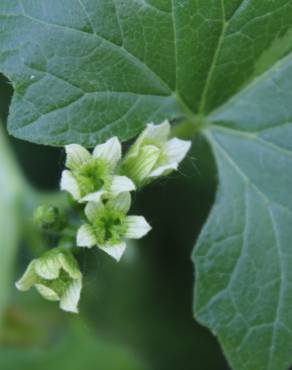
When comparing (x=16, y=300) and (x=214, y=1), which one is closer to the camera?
(x=214, y=1)

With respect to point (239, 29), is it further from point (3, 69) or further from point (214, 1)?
point (3, 69)

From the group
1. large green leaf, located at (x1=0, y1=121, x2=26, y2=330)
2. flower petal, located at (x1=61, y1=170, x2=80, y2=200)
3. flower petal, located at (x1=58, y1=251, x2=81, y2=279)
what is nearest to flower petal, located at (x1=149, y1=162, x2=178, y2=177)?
flower petal, located at (x1=61, y1=170, x2=80, y2=200)

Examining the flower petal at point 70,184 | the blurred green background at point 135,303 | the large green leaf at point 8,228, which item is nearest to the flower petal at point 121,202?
the flower petal at point 70,184

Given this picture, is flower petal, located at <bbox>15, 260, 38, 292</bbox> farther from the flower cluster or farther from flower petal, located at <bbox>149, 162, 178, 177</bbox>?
flower petal, located at <bbox>149, 162, 178, 177</bbox>

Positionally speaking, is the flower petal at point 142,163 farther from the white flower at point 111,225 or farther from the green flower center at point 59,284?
the green flower center at point 59,284

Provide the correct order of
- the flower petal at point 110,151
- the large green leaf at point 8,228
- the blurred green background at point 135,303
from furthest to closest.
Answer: the blurred green background at point 135,303
the large green leaf at point 8,228
the flower petal at point 110,151

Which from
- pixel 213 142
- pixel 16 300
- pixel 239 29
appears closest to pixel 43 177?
pixel 16 300
